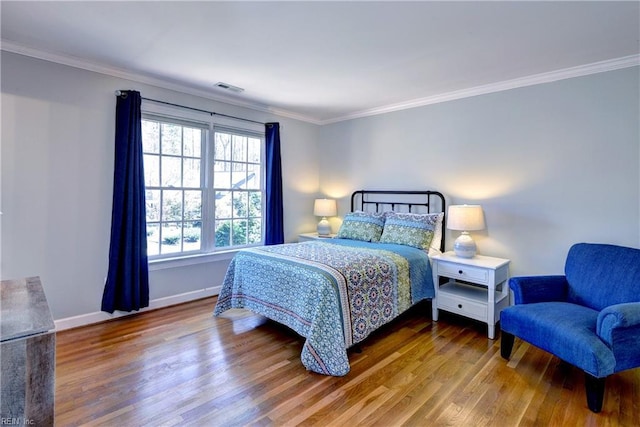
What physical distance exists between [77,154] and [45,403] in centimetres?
245

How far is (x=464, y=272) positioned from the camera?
3045mm

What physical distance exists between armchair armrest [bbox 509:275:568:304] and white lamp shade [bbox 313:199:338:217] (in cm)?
252

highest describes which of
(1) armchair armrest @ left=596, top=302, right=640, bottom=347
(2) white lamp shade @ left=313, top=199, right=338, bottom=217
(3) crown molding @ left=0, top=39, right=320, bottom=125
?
(3) crown molding @ left=0, top=39, right=320, bottom=125

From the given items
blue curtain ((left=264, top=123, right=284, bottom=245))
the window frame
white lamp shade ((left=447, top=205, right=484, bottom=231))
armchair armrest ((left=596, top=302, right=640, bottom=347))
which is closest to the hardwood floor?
armchair armrest ((left=596, top=302, right=640, bottom=347))

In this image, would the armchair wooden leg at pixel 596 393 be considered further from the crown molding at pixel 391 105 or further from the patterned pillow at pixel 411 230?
the crown molding at pixel 391 105

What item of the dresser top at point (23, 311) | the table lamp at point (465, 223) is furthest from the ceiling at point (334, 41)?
the dresser top at point (23, 311)

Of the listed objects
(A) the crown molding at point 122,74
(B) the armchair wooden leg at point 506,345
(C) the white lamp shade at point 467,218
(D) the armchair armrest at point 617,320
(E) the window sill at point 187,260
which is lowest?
(B) the armchair wooden leg at point 506,345

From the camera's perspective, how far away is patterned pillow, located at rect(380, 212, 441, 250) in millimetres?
3393

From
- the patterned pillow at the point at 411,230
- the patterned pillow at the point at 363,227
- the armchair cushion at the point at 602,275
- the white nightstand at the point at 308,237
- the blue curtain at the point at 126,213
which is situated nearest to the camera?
the armchair cushion at the point at 602,275

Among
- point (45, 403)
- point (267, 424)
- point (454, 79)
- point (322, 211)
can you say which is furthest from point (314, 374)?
point (454, 79)

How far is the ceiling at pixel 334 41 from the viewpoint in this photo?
6.66 feet

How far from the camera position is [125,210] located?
3.11 m

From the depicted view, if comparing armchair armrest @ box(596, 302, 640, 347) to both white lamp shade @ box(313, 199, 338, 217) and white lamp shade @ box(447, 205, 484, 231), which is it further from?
white lamp shade @ box(313, 199, 338, 217)

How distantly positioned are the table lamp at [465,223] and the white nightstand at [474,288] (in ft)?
0.28
